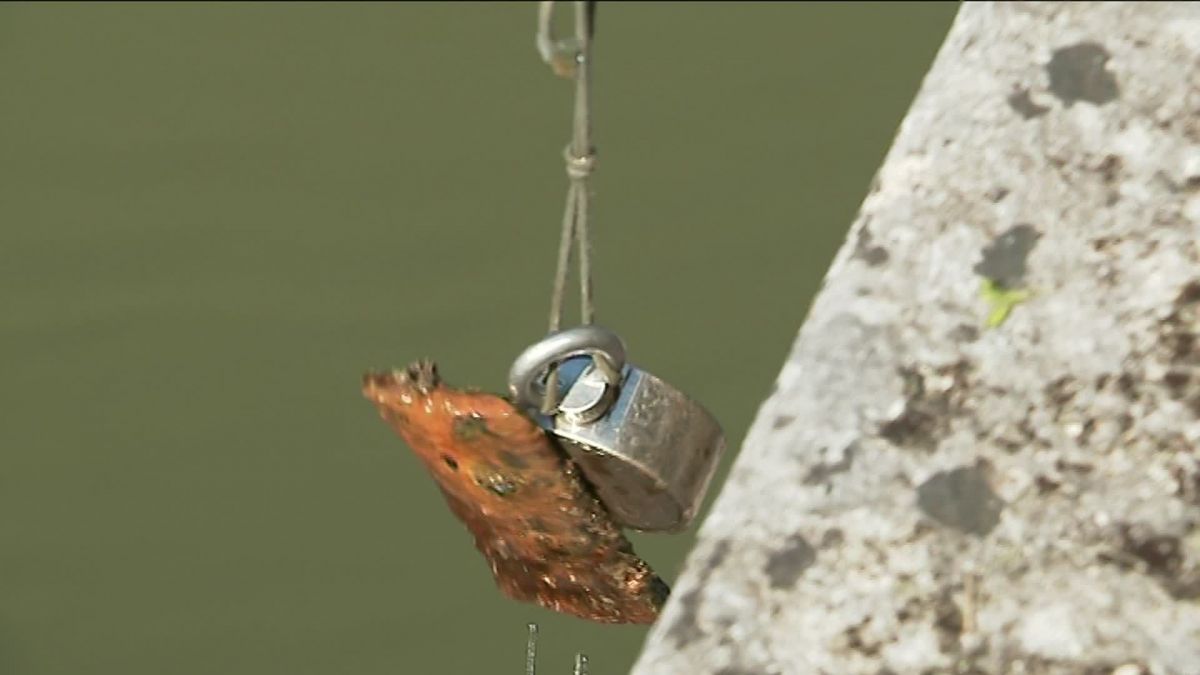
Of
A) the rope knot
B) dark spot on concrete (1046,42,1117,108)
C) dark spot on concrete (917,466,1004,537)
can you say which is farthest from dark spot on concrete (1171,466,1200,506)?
the rope knot

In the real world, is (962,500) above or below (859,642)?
above

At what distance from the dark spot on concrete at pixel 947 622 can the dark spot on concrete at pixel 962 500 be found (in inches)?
2.2

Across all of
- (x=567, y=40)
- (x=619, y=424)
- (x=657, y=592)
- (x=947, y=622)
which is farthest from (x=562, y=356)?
(x=947, y=622)

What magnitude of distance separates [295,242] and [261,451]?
816 mm

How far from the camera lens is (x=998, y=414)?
120 centimetres

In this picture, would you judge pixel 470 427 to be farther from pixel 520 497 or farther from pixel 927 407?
pixel 927 407

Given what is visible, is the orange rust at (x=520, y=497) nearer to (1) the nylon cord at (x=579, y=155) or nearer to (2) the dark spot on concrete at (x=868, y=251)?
(1) the nylon cord at (x=579, y=155)

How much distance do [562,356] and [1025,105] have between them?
874mm

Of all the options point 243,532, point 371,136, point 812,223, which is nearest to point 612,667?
point 243,532

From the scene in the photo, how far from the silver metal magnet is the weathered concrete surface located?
0.81m

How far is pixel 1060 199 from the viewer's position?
4.27 feet

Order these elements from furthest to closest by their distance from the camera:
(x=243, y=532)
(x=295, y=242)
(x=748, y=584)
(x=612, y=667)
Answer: (x=295, y=242) → (x=243, y=532) → (x=612, y=667) → (x=748, y=584)

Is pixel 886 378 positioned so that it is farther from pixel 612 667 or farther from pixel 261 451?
pixel 261 451

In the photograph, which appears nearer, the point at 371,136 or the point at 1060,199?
the point at 1060,199
